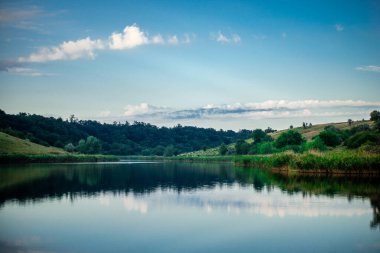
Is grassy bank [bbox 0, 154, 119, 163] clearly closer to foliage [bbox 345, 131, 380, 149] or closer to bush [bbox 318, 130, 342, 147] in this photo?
bush [bbox 318, 130, 342, 147]

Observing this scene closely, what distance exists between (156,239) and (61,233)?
436 cm

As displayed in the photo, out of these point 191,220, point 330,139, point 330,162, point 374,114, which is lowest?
point 191,220

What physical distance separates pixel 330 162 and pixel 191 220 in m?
35.1

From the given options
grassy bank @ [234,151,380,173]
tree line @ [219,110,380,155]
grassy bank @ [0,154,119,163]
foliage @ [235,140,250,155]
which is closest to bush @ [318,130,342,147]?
tree line @ [219,110,380,155]

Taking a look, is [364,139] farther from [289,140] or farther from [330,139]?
[289,140]

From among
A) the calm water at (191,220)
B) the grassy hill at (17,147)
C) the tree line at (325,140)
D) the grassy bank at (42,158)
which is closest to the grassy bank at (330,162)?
the tree line at (325,140)

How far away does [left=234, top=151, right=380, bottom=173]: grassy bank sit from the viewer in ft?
162

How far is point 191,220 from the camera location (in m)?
22.4

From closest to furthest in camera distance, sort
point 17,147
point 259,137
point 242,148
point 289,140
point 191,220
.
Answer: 1. point 191,220
2. point 289,140
3. point 17,147
4. point 242,148
5. point 259,137

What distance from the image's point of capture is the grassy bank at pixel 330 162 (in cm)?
4925

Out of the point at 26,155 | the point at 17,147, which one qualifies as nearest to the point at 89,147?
the point at 17,147

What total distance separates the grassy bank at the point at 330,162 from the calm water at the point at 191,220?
622 inches

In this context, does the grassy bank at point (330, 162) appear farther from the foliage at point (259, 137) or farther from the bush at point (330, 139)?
the foliage at point (259, 137)

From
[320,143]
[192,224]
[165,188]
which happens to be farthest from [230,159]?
[192,224]
